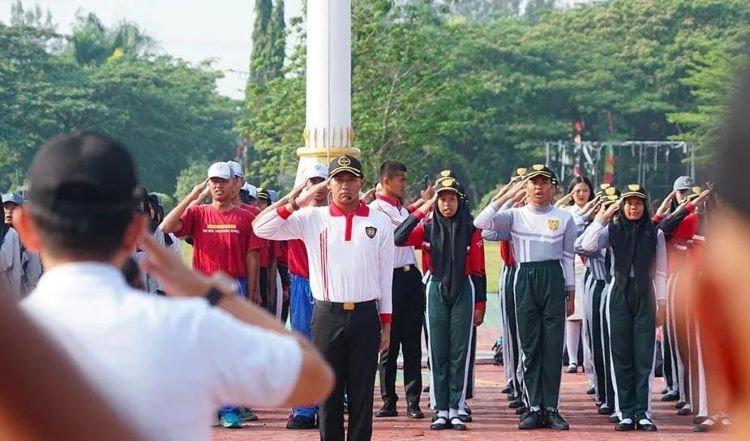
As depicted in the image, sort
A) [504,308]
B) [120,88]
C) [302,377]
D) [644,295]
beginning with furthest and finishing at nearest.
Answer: [120,88] < [504,308] < [644,295] < [302,377]

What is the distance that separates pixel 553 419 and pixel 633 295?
1190 mm

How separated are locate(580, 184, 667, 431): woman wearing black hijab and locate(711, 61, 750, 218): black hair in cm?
1074

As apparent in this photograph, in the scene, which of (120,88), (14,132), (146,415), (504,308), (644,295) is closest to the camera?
(146,415)

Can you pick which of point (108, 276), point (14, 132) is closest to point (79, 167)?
point (108, 276)

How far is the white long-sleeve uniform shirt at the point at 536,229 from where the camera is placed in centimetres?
1203

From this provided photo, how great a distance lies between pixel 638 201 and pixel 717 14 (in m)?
58.1

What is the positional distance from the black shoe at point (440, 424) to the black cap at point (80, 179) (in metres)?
9.68

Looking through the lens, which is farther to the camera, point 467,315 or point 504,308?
point 504,308

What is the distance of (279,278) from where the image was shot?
1360cm

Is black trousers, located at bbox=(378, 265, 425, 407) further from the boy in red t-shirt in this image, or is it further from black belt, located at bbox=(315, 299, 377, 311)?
black belt, located at bbox=(315, 299, 377, 311)

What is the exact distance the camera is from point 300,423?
39.2ft

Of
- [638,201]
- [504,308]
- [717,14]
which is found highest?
[717,14]

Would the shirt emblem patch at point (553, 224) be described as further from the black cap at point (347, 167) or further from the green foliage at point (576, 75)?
the green foliage at point (576, 75)

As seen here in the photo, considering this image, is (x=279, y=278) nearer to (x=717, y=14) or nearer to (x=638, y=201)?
(x=638, y=201)
